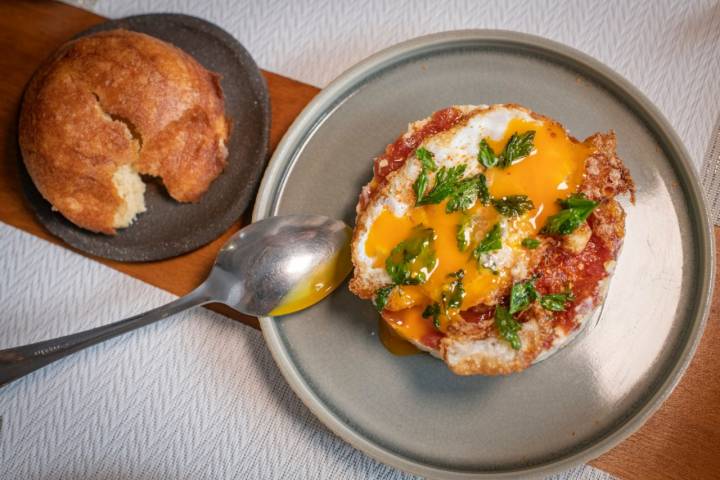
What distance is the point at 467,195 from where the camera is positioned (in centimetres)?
219

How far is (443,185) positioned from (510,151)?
0.86 ft

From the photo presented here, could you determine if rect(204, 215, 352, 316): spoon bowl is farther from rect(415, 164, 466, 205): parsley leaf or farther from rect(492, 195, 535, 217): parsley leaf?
rect(492, 195, 535, 217): parsley leaf

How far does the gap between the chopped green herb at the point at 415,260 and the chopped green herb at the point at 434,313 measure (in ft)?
0.34

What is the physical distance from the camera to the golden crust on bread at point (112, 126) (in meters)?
2.63

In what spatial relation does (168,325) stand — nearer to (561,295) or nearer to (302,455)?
(302,455)

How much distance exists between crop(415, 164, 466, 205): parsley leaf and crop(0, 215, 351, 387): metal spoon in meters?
0.50

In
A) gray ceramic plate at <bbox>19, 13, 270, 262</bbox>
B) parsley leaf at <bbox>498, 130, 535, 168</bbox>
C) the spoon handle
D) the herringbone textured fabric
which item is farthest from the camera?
gray ceramic plate at <bbox>19, 13, 270, 262</bbox>

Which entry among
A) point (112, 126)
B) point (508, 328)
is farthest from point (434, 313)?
point (112, 126)

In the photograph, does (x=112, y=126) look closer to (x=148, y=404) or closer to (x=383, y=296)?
(x=148, y=404)

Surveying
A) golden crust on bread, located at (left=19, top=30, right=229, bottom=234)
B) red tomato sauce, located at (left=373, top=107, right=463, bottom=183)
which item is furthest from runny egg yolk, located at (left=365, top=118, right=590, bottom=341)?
golden crust on bread, located at (left=19, top=30, right=229, bottom=234)

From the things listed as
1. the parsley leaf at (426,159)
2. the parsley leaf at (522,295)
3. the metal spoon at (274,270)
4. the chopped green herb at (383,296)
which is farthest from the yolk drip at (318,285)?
the parsley leaf at (522,295)

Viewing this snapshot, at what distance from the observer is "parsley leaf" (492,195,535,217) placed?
7.01ft

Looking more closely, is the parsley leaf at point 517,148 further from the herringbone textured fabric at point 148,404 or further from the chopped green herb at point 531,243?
the herringbone textured fabric at point 148,404

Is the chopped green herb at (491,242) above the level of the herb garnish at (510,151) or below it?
below
